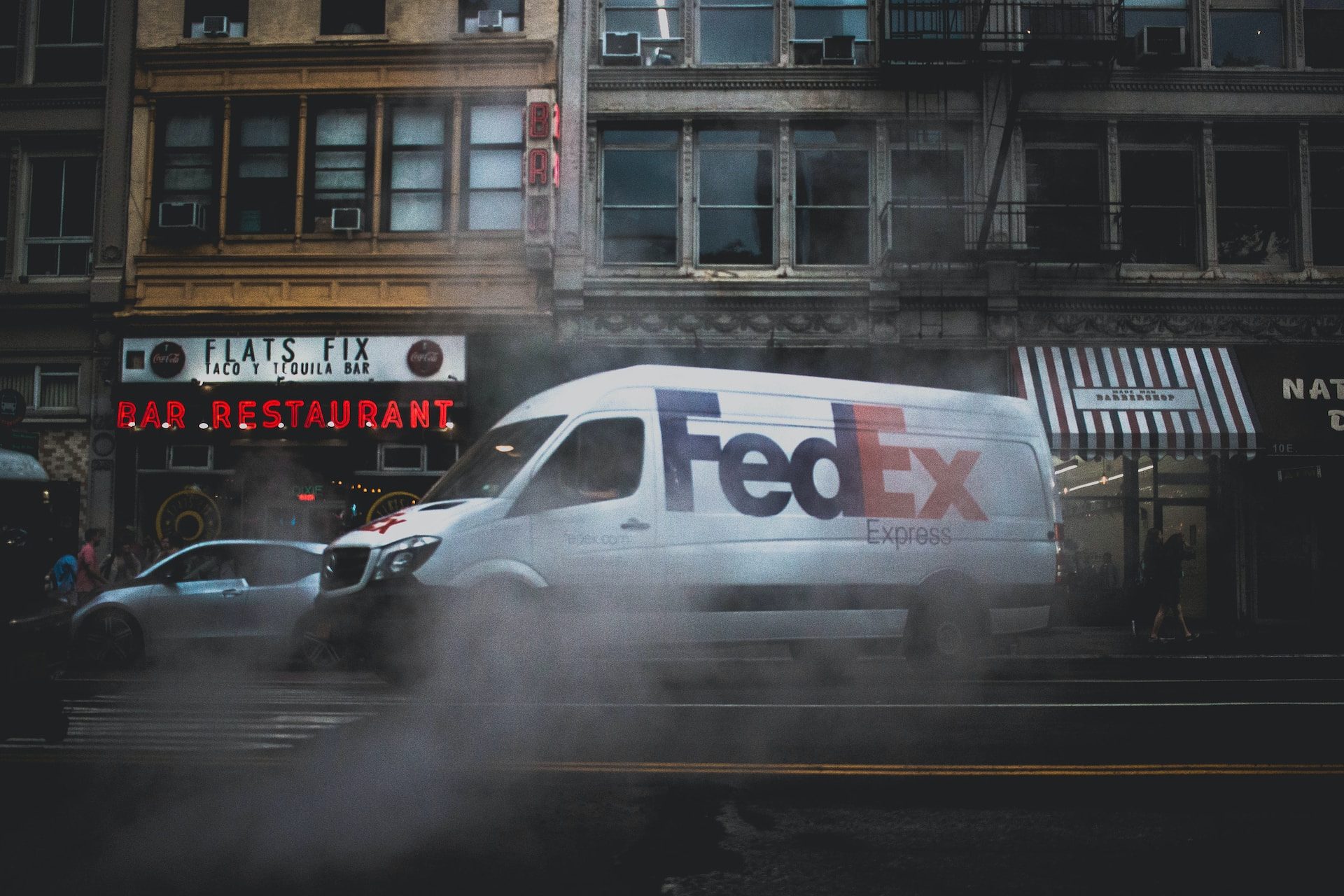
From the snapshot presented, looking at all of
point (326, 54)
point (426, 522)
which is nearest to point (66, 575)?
point (426, 522)

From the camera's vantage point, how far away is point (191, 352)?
1360 cm

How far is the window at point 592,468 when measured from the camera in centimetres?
619

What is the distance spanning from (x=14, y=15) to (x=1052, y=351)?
46.8 feet

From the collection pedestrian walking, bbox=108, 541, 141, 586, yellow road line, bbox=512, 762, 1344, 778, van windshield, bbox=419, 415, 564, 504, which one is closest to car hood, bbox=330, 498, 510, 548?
van windshield, bbox=419, 415, 564, 504

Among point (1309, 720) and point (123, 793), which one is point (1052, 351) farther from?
point (123, 793)

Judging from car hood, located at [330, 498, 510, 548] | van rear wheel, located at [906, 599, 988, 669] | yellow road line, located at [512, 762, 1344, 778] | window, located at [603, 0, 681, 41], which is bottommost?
yellow road line, located at [512, 762, 1344, 778]

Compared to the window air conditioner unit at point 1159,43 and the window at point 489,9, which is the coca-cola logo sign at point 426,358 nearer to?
the window at point 489,9

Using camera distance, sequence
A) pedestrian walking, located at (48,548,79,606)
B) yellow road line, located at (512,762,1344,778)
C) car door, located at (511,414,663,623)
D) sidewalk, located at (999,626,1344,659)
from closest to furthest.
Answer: yellow road line, located at (512,762,1344,778), car door, located at (511,414,663,623), pedestrian walking, located at (48,548,79,606), sidewalk, located at (999,626,1344,659)

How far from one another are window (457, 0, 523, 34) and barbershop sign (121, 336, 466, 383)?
13.2ft

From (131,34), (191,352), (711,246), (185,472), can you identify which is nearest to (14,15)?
(131,34)

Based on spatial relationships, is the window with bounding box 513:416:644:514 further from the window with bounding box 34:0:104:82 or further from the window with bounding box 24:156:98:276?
the window with bounding box 34:0:104:82

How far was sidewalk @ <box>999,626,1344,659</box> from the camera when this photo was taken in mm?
10578

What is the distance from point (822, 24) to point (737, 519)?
972cm

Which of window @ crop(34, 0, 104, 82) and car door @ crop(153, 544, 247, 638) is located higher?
window @ crop(34, 0, 104, 82)
